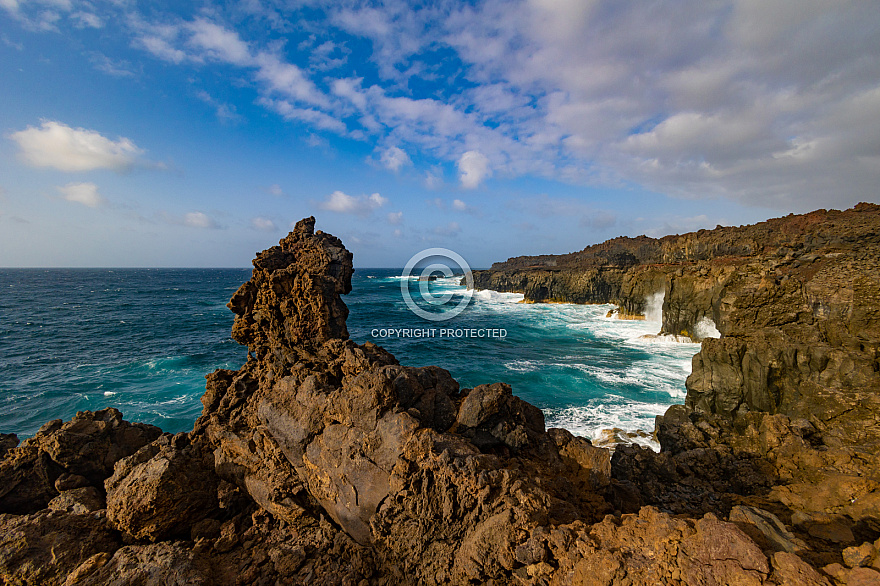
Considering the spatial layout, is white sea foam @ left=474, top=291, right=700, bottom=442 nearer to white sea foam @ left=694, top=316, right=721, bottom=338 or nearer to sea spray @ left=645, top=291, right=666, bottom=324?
sea spray @ left=645, top=291, right=666, bottom=324

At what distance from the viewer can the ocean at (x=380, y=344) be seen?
1645 cm

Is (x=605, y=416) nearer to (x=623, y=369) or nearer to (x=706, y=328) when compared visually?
(x=623, y=369)

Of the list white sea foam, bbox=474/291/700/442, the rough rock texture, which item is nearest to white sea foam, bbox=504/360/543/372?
white sea foam, bbox=474/291/700/442

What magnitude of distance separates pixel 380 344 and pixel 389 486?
27.7 meters

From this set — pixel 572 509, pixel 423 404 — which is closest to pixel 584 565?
pixel 572 509

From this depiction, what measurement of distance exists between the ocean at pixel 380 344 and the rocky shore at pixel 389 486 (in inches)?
263

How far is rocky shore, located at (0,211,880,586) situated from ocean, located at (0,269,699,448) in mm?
6684

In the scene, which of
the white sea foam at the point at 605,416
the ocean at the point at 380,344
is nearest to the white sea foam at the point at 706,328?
the ocean at the point at 380,344

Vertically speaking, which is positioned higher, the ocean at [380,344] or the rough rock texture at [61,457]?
the rough rock texture at [61,457]

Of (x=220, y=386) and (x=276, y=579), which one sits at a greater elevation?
(x=220, y=386)

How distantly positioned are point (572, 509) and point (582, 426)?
464 inches

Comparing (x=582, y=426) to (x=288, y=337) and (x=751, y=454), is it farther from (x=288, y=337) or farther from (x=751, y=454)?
(x=288, y=337)

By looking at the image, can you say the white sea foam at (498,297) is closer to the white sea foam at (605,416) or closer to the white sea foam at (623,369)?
the white sea foam at (623,369)

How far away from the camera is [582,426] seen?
49.3 feet
